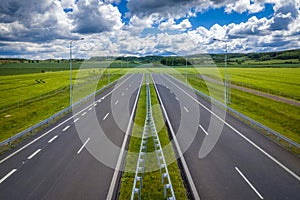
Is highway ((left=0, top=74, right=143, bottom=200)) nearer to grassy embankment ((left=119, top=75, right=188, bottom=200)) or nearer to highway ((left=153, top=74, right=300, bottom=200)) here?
grassy embankment ((left=119, top=75, right=188, bottom=200))

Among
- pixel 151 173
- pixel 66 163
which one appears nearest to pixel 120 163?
pixel 151 173

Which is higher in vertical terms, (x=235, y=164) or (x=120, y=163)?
(x=235, y=164)

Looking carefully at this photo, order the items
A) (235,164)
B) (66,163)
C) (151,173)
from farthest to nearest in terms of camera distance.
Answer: (66,163) < (235,164) < (151,173)

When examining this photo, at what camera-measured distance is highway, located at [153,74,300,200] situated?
1057cm

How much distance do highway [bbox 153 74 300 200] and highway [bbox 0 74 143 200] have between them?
373 cm

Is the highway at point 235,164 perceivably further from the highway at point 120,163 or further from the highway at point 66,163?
the highway at point 66,163

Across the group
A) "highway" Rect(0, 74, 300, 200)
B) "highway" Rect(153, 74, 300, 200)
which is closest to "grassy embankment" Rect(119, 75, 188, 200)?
"highway" Rect(0, 74, 300, 200)

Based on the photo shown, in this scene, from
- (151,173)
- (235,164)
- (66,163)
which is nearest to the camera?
(151,173)

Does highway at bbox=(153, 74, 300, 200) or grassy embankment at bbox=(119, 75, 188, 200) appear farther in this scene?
highway at bbox=(153, 74, 300, 200)

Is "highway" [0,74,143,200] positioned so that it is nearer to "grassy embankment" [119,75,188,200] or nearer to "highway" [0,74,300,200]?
"highway" [0,74,300,200]

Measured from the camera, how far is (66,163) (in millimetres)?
13570

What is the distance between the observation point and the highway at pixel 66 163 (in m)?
10.6

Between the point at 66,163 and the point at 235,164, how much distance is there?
8.61 metres

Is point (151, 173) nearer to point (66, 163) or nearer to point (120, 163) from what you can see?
point (120, 163)
